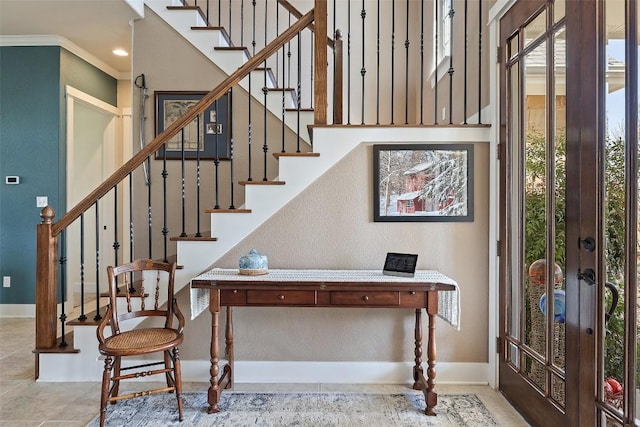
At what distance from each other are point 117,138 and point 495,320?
4.86m

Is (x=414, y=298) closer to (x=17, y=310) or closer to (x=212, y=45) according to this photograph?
(x=212, y=45)

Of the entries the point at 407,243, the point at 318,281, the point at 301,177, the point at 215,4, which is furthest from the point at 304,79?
the point at 318,281

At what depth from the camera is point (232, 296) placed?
8.11 feet

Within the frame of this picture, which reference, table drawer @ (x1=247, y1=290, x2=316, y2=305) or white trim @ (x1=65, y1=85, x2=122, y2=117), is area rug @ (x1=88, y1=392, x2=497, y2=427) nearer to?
table drawer @ (x1=247, y1=290, x2=316, y2=305)

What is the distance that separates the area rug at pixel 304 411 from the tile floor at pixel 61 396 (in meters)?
0.09

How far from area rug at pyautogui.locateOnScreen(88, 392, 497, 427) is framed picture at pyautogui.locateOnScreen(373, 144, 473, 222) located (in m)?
1.20

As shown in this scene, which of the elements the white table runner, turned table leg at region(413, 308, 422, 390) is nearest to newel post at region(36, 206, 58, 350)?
the white table runner

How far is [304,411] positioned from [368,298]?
0.78 metres

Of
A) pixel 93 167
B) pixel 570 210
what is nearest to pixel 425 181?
pixel 570 210

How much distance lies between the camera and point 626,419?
1565mm

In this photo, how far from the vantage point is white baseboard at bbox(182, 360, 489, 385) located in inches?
113

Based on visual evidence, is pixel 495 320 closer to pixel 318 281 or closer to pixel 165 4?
pixel 318 281

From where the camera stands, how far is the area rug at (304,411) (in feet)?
7.66

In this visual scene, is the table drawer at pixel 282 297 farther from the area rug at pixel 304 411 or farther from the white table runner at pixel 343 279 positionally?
the area rug at pixel 304 411
